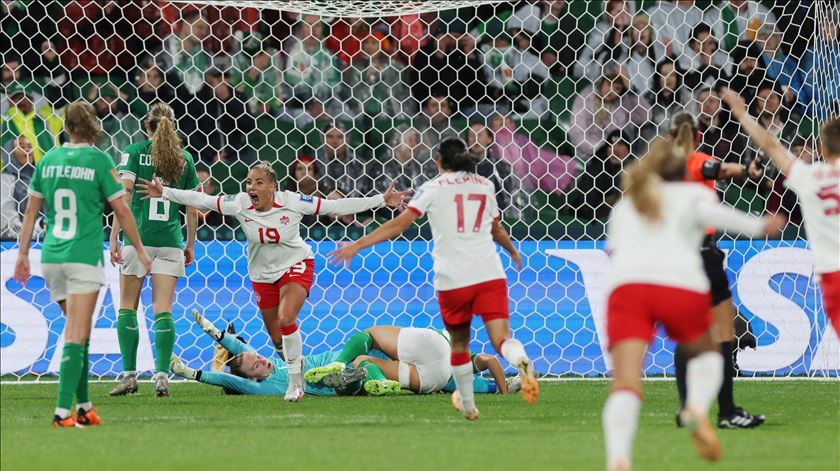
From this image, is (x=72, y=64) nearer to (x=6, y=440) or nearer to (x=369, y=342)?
(x=369, y=342)

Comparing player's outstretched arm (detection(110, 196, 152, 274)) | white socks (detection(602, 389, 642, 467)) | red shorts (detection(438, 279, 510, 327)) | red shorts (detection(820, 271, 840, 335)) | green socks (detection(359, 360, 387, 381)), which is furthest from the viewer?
green socks (detection(359, 360, 387, 381))

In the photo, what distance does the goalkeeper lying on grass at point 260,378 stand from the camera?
9.33 meters

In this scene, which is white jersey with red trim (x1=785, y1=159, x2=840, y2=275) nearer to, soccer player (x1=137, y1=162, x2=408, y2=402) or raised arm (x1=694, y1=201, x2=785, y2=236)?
raised arm (x1=694, y1=201, x2=785, y2=236)

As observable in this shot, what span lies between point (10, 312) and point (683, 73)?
672 cm

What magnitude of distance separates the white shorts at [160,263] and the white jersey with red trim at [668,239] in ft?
16.3

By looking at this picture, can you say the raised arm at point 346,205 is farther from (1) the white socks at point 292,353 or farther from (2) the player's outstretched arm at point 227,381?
(2) the player's outstretched arm at point 227,381

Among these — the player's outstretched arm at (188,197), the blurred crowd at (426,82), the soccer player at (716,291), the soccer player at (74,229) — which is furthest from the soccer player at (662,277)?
the blurred crowd at (426,82)

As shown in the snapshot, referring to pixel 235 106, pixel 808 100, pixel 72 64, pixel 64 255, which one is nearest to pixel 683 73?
pixel 808 100

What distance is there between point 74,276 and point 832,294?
3999 mm

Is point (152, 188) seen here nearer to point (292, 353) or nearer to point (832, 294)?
point (292, 353)

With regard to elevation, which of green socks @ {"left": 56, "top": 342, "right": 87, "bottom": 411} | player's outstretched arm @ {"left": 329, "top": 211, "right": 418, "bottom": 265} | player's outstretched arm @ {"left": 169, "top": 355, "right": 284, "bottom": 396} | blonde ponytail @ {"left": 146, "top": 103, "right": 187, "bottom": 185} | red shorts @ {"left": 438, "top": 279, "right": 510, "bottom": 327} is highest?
blonde ponytail @ {"left": 146, "top": 103, "right": 187, "bottom": 185}

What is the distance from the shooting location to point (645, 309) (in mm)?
4895

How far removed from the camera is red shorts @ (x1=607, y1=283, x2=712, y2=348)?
16.0 ft

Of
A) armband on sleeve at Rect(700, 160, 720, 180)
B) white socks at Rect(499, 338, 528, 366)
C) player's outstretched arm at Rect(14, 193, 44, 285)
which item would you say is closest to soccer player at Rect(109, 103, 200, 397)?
player's outstretched arm at Rect(14, 193, 44, 285)
